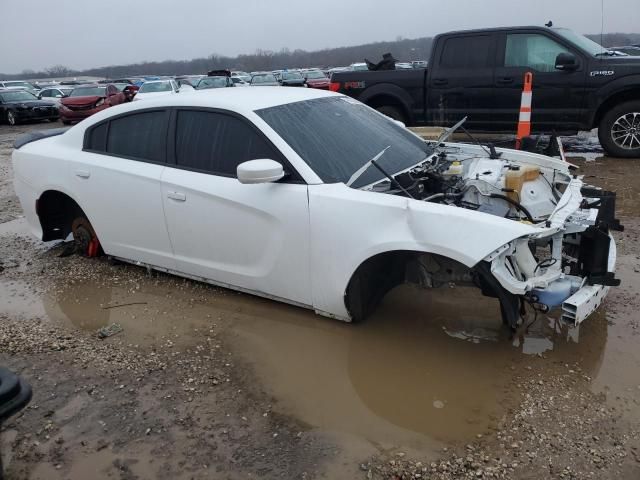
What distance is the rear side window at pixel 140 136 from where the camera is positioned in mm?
4316

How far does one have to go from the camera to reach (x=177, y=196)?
4.06m

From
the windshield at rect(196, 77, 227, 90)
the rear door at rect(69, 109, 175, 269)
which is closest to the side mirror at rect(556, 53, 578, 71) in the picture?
the rear door at rect(69, 109, 175, 269)

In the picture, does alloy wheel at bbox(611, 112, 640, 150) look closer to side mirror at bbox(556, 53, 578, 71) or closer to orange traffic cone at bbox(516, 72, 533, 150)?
side mirror at bbox(556, 53, 578, 71)

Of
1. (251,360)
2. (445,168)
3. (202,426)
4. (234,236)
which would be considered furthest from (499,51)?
(202,426)

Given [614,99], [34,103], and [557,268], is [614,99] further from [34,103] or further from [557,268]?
[34,103]

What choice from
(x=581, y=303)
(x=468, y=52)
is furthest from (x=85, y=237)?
(x=468, y=52)

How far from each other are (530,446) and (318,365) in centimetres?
130

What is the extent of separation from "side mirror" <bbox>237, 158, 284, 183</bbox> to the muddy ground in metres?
1.07

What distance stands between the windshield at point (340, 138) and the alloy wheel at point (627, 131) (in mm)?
5274

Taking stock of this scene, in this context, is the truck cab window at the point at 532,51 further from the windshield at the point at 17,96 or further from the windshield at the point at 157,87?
the windshield at the point at 17,96

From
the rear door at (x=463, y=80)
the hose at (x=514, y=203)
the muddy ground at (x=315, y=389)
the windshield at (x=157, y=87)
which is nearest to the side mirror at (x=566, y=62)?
the rear door at (x=463, y=80)

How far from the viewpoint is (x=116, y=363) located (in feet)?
11.6

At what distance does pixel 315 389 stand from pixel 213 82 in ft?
68.2

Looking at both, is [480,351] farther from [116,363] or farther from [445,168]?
[116,363]
